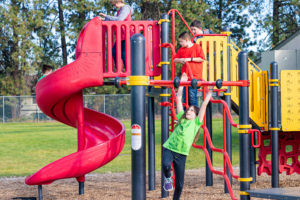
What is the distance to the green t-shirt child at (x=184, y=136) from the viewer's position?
4.90 meters

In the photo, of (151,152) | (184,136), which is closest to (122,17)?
(151,152)

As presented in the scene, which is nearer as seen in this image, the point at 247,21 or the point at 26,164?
the point at 26,164

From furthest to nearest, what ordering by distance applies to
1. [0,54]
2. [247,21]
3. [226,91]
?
[247,21] → [0,54] → [226,91]

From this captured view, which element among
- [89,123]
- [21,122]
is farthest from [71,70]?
[21,122]

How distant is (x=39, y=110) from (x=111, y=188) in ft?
79.6

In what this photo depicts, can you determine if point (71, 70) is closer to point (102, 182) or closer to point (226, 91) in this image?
point (226, 91)

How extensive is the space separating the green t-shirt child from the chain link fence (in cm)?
2632

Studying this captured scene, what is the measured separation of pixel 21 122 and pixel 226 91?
26009 mm

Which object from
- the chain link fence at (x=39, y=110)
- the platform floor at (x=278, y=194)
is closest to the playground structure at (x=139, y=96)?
the platform floor at (x=278, y=194)

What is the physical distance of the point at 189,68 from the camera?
5938 millimetres

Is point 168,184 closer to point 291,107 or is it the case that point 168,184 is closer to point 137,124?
point 137,124

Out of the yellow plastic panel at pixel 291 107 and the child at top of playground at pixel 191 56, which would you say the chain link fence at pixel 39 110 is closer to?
the yellow plastic panel at pixel 291 107

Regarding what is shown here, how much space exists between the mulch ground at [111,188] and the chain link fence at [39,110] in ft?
70.1

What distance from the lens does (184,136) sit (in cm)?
491
